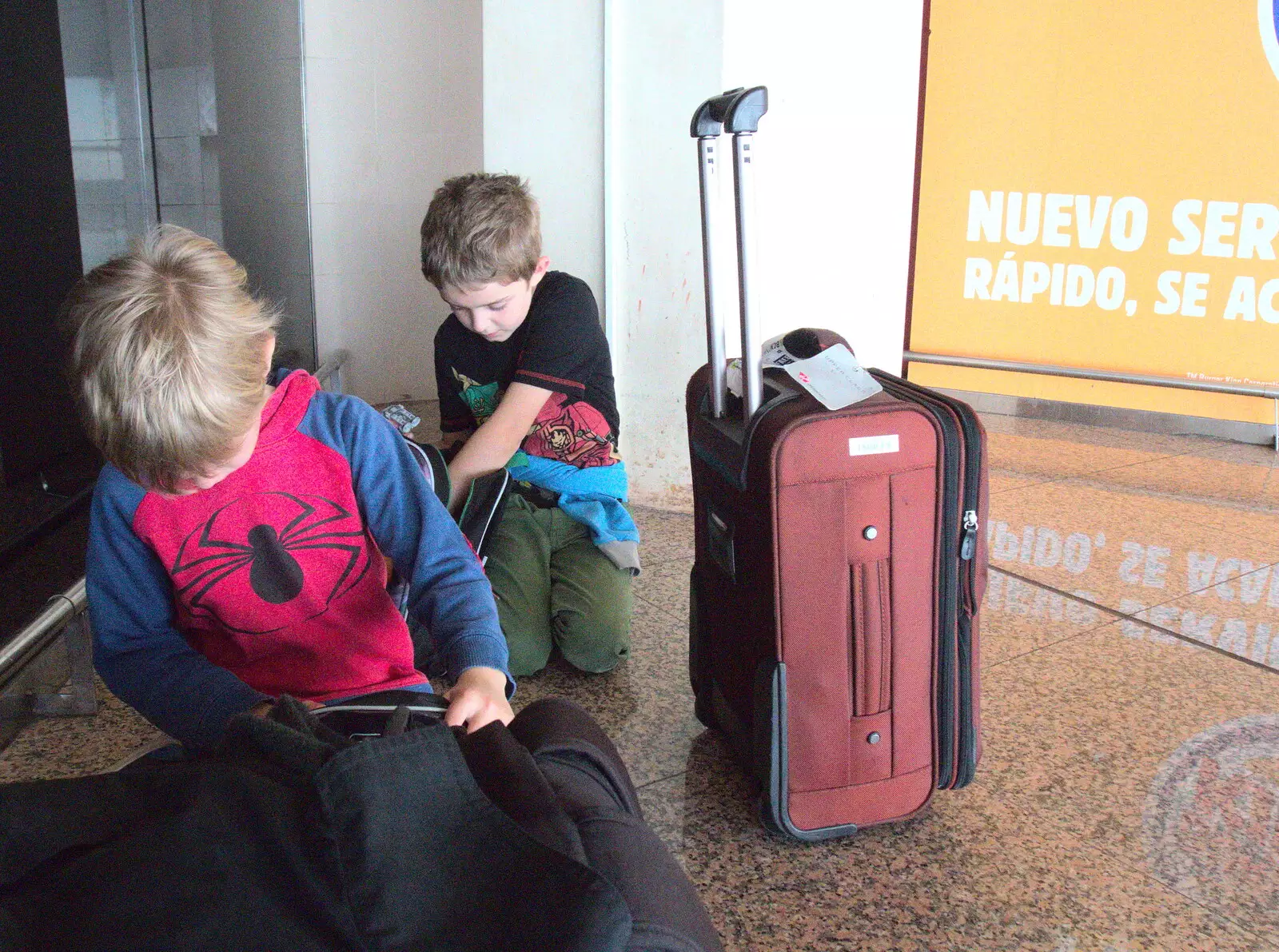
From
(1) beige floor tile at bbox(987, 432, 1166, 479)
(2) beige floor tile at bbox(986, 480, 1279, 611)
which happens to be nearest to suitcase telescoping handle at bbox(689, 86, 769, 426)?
(2) beige floor tile at bbox(986, 480, 1279, 611)

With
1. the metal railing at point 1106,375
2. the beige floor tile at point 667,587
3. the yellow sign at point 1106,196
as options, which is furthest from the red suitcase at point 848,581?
the yellow sign at point 1106,196

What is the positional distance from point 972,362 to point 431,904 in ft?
13.5

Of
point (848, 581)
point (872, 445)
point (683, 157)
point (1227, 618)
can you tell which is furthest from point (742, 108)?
point (1227, 618)

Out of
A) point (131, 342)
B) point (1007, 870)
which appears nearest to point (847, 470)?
point (1007, 870)

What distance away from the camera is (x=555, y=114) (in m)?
2.91

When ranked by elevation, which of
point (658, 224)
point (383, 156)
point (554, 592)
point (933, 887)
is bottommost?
point (933, 887)

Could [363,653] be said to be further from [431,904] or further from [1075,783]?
[1075,783]

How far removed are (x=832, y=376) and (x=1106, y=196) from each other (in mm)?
3316

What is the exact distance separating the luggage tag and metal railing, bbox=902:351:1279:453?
3.04 meters

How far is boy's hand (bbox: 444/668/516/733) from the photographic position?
101 cm

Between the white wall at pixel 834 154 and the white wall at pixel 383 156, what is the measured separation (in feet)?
5.64

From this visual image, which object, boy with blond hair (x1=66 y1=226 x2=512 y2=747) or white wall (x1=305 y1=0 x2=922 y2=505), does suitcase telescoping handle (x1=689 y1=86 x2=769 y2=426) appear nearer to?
boy with blond hair (x1=66 y1=226 x2=512 y2=747)

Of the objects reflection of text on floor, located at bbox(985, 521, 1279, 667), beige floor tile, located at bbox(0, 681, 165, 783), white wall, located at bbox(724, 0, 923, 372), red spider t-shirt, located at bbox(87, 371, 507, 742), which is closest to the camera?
red spider t-shirt, located at bbox(87, 371, 507, 742)

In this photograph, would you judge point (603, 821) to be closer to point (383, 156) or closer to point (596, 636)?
point (596, 636)
